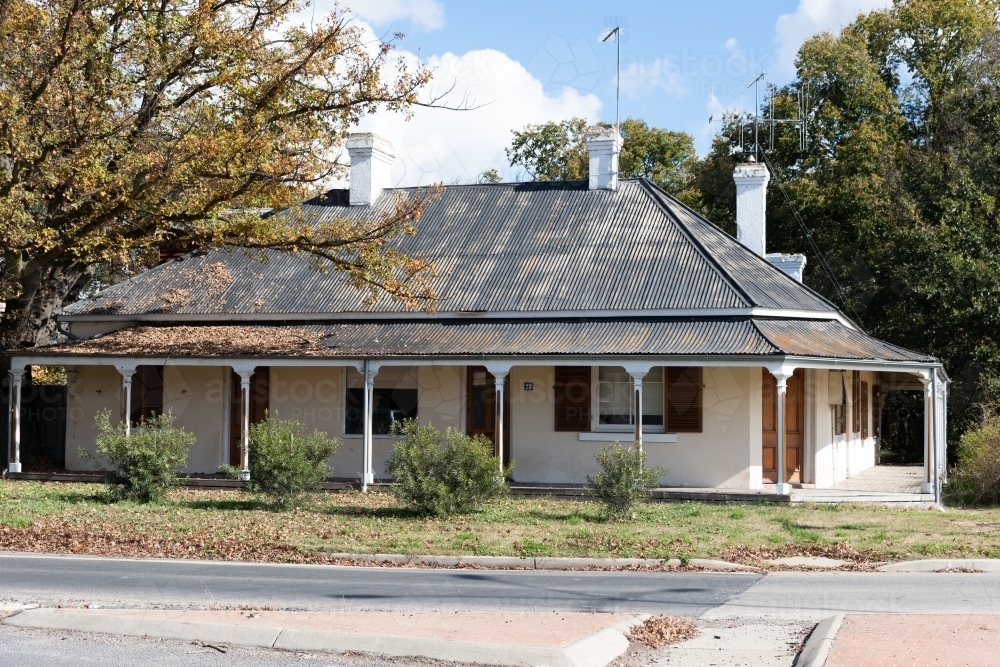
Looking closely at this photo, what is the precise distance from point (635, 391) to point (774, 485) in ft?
10.3

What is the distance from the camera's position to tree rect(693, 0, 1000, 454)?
2972cm

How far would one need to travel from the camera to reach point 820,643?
823 cm

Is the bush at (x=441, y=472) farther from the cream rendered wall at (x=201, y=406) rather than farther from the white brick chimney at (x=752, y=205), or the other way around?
the white brick chimney at (x=752, y=205)

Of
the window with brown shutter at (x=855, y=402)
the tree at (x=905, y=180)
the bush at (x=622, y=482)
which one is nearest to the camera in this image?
the bush at (x=622, y=482)

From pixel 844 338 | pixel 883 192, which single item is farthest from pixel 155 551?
pixel 883 192

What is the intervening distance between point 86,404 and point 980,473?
58.2ft

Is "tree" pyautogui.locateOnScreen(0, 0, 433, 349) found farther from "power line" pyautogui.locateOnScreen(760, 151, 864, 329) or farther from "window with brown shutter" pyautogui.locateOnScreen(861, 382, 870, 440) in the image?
"power line" pyautogui.locateOnScreen(760, 151, 864, 329)

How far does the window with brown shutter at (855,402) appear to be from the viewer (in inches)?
986

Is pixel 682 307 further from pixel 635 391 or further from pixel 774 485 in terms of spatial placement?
pixel 774 485

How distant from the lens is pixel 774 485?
2038 cm

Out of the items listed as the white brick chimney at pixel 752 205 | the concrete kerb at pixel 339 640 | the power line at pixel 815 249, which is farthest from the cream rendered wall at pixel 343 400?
the power line at pixel 815 249

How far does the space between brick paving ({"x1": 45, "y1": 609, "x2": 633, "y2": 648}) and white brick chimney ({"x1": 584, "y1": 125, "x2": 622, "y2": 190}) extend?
17124 millimetres

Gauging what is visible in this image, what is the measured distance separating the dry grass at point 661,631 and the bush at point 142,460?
10615 mm

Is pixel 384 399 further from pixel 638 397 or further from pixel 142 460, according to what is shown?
pixel 142 460
